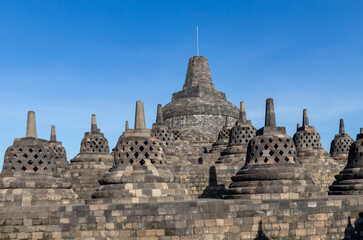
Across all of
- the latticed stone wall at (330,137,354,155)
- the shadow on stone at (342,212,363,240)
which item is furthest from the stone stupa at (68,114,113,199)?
the latticed stone wall at (330,137,354,155)

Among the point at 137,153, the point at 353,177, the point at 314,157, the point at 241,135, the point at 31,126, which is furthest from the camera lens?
the point at 314,157

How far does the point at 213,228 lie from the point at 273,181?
8.10 ft

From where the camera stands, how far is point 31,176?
1266 centimetres

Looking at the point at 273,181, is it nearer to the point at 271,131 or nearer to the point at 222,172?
the point at 271,131

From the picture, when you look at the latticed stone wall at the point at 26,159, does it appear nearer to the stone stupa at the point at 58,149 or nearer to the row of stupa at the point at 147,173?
the row of stupa at the point at 147,173

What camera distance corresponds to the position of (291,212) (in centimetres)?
1073

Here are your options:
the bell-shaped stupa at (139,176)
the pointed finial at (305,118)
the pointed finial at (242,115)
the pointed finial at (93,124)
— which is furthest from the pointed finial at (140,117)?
the pointed finial at (305,118)

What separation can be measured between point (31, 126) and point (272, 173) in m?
8.39

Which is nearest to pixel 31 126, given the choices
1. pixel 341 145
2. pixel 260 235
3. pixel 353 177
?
pixel 260 235

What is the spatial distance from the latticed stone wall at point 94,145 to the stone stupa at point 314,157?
37.8 ft

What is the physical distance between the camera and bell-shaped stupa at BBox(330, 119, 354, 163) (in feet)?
94.6

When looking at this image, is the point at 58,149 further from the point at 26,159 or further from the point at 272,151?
the point at 272,151

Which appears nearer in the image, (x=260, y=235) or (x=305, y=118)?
(x=260, y=235)

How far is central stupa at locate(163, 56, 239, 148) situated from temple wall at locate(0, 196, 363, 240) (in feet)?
55.9
